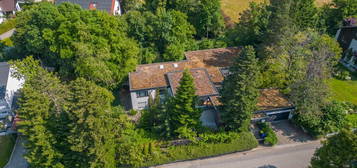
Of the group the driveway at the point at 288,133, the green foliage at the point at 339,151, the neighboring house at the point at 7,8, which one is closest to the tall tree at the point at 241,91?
the driveway at the point at 288,133

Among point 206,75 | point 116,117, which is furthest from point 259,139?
point 116,117

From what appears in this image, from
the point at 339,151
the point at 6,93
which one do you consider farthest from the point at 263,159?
the point at 6,93

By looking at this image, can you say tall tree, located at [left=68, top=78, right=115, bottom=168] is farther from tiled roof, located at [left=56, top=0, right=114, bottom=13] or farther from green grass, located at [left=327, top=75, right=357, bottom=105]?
tiled roof, located at [left=56, top=0, right=114, bottom=13]

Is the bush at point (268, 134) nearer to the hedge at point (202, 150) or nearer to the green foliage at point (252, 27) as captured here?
the hedge at point (202, 150)

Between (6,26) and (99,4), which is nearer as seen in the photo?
(99,4)

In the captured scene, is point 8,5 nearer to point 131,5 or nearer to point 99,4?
point 99,4

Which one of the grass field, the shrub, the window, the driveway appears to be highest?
the grass field

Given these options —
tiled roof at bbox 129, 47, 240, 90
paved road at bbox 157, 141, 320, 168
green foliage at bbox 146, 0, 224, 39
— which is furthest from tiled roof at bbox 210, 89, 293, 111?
green foliage at bbox 146, 0, 224, 39
